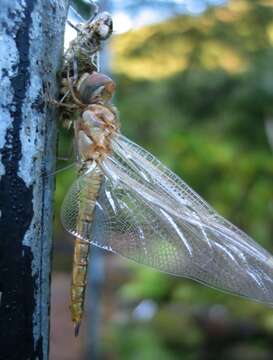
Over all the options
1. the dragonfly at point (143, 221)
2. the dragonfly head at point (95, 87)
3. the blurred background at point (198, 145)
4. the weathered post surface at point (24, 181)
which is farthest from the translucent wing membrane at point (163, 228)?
the blurred background at point (198, 145)

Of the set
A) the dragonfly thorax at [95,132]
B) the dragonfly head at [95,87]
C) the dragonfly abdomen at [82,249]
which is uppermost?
the dragonfly head at [95,87]

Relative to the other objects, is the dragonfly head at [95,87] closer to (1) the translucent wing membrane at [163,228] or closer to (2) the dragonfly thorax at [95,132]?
(2) the dragonfly thorax at [95,132]

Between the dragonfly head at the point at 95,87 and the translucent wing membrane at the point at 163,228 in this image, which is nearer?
the dragonfly head at the point at 95,87

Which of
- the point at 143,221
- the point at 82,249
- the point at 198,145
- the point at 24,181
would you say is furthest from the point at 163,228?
the point at 198,145

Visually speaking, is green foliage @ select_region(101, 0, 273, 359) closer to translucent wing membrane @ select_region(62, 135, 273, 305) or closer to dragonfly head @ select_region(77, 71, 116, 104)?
translucent wing membrane @ select_region(62, 135, 273, 305)

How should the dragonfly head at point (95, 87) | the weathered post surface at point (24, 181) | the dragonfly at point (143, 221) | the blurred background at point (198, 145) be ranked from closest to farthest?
the weathered post surface at point (24, 181) → the dragonfly head at point (95, 87) → the dragonfly at point (143, 221) → the blurred background at point (198, 145)

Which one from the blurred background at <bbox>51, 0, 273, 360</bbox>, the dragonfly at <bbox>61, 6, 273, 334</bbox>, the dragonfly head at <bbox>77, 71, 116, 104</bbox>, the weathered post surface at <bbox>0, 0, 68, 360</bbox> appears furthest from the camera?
the blurred background at <bbox>51, 0, 273, 360</bbox>

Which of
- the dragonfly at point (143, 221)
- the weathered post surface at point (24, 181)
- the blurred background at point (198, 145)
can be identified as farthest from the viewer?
the blurred background at point (198, 145)

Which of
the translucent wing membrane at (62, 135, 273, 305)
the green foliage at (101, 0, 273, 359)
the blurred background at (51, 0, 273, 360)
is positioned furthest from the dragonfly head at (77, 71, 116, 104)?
the green foliage at (101, 0, 273, 359)
